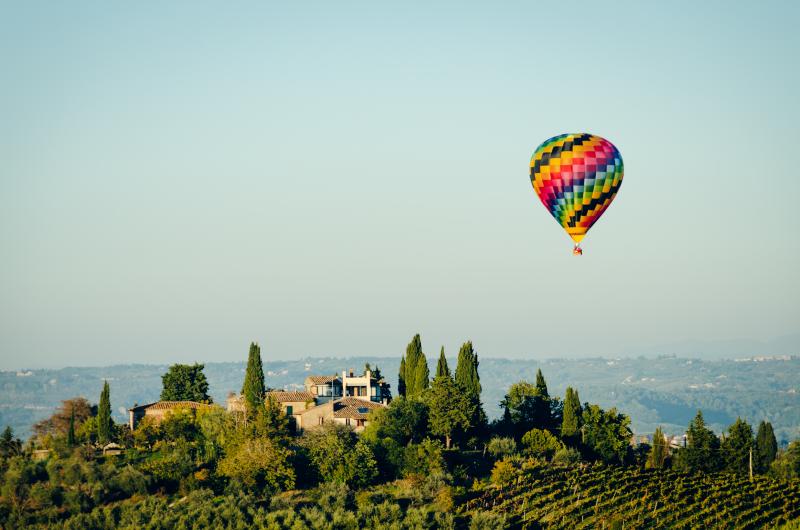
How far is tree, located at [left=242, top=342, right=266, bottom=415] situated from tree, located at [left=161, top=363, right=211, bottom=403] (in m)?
12.6

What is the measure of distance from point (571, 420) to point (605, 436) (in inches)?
117

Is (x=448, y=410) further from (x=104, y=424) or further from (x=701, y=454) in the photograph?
(x=104, y=424)

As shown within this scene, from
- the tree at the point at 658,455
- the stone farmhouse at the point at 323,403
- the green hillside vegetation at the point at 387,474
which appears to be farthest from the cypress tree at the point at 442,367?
the tree at the point at 658,455

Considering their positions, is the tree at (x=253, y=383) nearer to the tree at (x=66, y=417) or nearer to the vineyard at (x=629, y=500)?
the tree at (x=66, y=417)

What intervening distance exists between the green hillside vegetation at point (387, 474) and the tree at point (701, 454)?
90.4 inches

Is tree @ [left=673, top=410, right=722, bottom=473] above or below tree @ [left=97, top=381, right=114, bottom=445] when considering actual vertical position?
below

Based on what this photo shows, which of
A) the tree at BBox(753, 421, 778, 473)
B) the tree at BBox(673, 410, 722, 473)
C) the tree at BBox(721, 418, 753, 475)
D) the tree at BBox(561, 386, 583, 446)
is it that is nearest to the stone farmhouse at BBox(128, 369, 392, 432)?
the tree at BBox(561, 386, 583, 446)

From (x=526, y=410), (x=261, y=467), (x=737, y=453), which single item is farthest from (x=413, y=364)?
(x=737, y=453)

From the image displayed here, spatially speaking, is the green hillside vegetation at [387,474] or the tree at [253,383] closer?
the green hillside vegetation at [387,474]

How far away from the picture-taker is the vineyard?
59.7 m

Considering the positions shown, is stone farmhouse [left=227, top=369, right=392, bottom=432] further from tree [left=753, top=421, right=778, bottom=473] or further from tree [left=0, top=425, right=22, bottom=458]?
tree [left=753, top=421, right=778, bottom=473]

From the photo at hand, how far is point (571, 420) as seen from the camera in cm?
7794

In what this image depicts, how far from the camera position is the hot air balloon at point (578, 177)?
209 feet

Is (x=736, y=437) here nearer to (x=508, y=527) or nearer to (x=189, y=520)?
(x=508, y=527)
